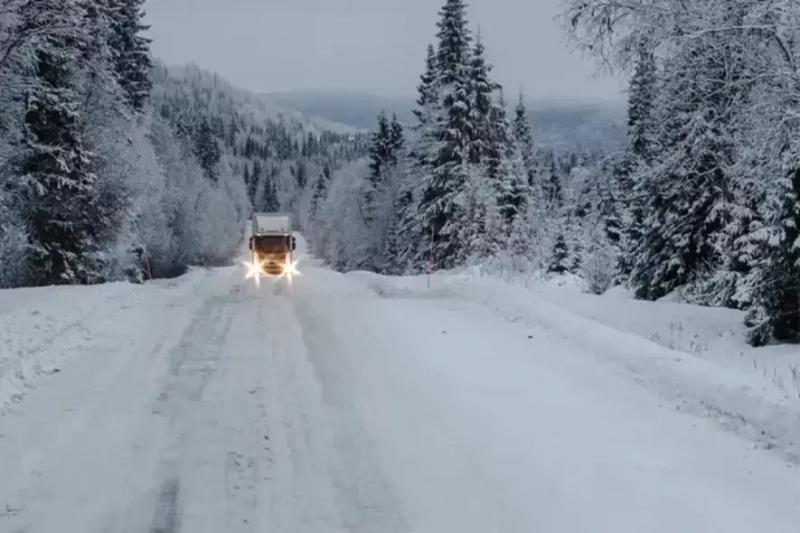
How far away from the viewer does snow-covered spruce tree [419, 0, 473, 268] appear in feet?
117

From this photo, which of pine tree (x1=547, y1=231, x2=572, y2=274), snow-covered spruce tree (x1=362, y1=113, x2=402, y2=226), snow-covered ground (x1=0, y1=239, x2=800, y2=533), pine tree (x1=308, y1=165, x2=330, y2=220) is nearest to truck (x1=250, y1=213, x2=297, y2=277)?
snow-covered ground (x1=0, y1=239, x2=800, y2=533)

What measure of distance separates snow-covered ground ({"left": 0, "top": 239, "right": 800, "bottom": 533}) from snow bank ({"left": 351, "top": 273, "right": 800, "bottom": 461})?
42 millimetres

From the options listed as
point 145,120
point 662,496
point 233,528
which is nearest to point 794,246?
point 662,496

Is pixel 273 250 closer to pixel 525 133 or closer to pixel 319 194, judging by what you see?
pixel 525 133

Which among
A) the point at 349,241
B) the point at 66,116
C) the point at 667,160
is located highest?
the point at 66,116

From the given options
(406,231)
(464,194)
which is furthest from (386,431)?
(406,231)

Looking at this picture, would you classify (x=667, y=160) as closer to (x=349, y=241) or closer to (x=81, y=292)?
(x=81, y=292)

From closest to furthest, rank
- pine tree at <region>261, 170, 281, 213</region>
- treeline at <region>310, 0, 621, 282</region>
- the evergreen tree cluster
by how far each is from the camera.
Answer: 1. the evergreen tree cluster
2. treeline at <region>310, 0, 621, 282</region>
3. pine tree at <region>261, 170, 281, 213</region>

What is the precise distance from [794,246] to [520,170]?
34398mm

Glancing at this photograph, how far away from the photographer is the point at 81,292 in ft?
61.0

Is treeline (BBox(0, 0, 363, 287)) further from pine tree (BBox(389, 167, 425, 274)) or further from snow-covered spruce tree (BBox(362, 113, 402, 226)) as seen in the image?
snow-covered spruce tree (BBox(362, 113, 402, 226))

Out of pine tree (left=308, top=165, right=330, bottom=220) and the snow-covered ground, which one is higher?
pine tree (left=308, top=165, right=330, bottom=220)

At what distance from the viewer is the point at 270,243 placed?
29.2m

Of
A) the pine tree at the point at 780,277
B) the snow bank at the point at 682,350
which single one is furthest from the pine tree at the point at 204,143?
the pine tree at the point at 780,277
